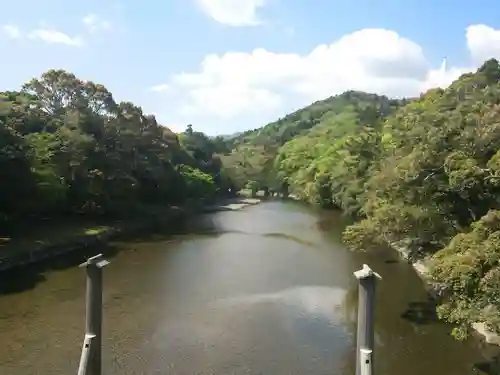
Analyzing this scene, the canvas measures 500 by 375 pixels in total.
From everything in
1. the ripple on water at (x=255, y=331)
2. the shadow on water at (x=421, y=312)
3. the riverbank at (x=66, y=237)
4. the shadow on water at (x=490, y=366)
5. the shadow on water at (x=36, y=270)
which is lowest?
the shadow on water at (x=490, y=366)

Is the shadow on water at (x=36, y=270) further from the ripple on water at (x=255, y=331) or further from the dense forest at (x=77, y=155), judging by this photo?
the ripple on water at (x=255, y=331)

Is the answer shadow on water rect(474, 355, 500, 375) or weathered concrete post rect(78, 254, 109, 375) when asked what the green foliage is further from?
weathered concrete post rect(78, 254, 109, 375)

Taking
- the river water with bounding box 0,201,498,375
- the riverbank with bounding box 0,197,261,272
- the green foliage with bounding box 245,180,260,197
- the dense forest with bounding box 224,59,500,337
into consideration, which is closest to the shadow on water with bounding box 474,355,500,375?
the river water with bounding box 0,201,498,375

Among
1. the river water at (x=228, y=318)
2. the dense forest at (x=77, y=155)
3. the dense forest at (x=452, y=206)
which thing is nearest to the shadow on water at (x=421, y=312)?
the river water at (x=228, y=318)

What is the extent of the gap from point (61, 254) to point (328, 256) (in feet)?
55.6

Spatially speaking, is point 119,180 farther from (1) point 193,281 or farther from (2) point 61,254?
(1) point 193,281

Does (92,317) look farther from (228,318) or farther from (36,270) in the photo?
(36,270)

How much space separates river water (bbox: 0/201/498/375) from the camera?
1595cm

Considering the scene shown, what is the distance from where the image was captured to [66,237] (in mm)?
35156

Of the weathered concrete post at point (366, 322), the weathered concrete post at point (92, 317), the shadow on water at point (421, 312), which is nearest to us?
the weathered concrete post at point (366, 322)

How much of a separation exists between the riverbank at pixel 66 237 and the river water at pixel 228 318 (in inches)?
59.9

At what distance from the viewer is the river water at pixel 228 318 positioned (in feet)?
52.3

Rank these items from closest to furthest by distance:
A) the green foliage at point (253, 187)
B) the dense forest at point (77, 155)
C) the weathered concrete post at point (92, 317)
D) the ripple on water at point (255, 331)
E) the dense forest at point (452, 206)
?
the weathered concrete post at point (92, 317)
the dense forest at point (452, 206)
the ripple on water at point (255, 331)
the dense forest at point (77, 155)
the green foliage at point (253, 187)

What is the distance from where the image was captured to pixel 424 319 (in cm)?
2055
